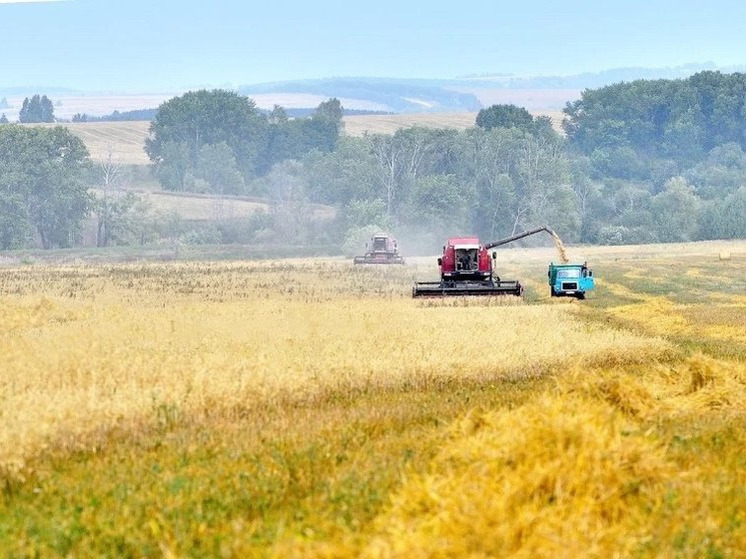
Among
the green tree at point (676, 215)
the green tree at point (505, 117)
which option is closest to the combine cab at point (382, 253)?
the green tree at point (676, 215)

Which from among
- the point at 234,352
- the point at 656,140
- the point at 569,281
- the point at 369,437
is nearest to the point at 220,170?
the point at 656,140

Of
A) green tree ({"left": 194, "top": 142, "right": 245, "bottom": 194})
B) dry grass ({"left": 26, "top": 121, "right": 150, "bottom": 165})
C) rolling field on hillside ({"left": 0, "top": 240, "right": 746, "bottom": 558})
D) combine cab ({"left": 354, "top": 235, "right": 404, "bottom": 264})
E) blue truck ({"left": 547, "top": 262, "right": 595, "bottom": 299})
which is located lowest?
combine cab ({"left": 354, "top": 235, "right": 404, "bottom": 264})

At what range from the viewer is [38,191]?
103125 millimetres

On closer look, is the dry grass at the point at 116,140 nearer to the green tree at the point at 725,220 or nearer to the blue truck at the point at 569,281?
the green tree at the point at 725,220

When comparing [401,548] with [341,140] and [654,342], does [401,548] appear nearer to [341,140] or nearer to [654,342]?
[654,342]

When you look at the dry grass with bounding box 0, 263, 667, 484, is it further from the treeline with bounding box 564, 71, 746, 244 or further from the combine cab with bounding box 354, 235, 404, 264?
the treeline with bounding box 564, 71, 746, 244

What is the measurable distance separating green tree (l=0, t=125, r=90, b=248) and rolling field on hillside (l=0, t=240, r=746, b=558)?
72.3 metres

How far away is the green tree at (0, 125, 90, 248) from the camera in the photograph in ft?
327

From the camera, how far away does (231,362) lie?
2019 centimetres

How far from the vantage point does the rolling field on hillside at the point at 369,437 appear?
9930 mm

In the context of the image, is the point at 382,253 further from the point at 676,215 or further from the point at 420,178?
the point at 676,215

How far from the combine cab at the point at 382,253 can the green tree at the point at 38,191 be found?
40748 mm

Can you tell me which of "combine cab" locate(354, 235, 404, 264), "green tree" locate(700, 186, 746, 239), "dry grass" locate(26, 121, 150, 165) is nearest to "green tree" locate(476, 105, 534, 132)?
"green tree" locate(700, 186, 746, 239)

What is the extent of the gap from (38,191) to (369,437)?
9413cm
